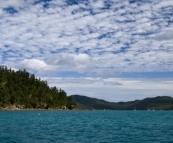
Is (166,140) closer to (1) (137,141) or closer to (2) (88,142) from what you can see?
(1) (137,141)

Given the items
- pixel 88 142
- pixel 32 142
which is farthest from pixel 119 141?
pixel 32 142

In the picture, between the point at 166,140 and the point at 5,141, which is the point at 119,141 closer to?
the point at 166,140

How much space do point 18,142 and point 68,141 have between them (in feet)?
28.9

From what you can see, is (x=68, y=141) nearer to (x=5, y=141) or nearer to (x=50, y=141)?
(x=50, y=141)

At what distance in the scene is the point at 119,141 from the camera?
45.5 meters

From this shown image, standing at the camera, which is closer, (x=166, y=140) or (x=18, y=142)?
(x=18, y=142)

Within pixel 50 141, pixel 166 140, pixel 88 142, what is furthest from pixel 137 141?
pixel 50 141

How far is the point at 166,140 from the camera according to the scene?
4588cm

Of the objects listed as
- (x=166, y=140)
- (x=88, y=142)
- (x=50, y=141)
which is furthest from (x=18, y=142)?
(x=166, y=140)

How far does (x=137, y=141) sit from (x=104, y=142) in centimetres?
636

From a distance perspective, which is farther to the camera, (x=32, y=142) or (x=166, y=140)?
(x=166, y=140)

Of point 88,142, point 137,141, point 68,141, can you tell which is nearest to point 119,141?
point 137,141

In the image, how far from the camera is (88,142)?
43.5m

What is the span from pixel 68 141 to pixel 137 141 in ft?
41.6
